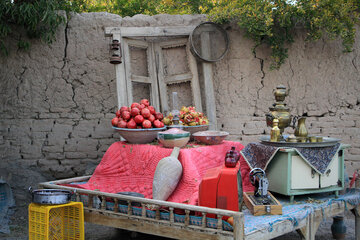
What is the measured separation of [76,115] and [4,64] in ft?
4.02

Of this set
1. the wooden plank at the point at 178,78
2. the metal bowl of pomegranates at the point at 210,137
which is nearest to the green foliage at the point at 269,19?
the wooden plank at the point at 178,78

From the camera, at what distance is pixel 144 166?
3355 millimetres

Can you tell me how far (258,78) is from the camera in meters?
5.03

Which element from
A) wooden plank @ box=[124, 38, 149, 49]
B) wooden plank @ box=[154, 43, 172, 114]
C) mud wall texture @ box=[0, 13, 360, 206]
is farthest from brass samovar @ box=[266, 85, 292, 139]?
wooden plank @ box=[124, 38, 149, 49]

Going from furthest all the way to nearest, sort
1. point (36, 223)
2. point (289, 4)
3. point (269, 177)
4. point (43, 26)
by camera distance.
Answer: point (43, 26) < point (289, 4) < point (269, 177) < point (36, 223)

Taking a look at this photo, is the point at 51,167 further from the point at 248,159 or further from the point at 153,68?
the point at 248,159

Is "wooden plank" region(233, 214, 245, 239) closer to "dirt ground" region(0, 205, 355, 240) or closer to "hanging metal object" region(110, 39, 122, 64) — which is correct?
"dirt ground" region(0, 205, 355, 240)

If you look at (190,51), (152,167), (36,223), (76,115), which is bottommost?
(36,223)

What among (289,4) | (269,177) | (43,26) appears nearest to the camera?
(269,177)

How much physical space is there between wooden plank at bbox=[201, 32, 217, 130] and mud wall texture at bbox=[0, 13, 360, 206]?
219 mm

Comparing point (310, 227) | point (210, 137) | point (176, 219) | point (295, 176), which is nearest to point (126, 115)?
point (210, 137)

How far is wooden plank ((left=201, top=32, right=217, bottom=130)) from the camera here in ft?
15.6

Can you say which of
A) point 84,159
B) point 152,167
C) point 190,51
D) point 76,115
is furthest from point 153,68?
point 152,167

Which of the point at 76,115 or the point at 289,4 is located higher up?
the point at 289,4
